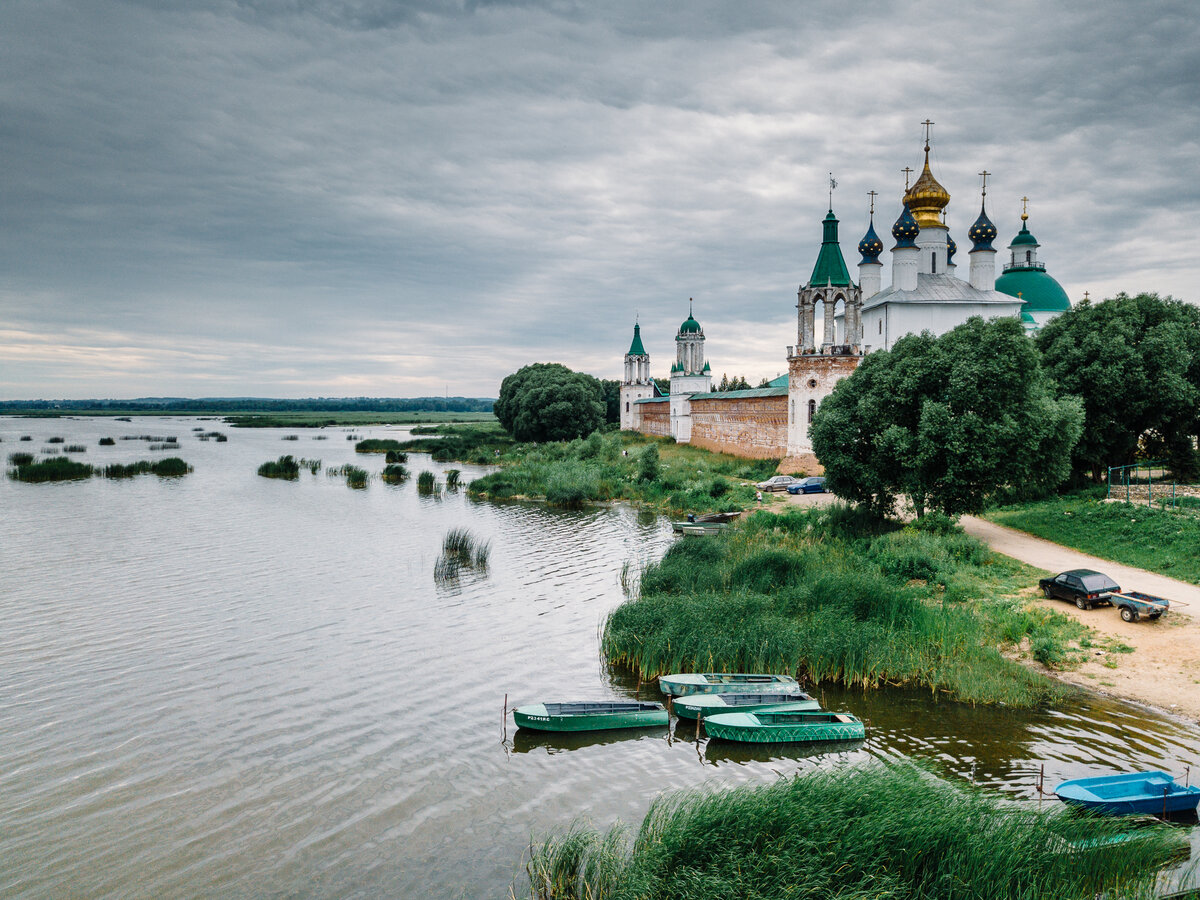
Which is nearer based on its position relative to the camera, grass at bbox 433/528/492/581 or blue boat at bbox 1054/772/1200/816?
blue boat at bbox 1054/772/1200/816

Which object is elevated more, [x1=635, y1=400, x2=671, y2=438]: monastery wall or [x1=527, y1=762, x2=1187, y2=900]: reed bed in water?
[x1=635, y1=400, x2=671, y2=438]: monastery wall

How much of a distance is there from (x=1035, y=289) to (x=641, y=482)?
1146 inches

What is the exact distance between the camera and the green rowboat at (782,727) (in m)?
11.9

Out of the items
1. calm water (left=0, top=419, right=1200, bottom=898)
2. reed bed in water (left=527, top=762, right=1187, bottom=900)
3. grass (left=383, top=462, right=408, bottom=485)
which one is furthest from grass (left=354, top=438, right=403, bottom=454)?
reed bed in water (left=527, top=762, right=1187, bottom=900)

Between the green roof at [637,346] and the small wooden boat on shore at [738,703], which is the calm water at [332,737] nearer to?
the small wooden boat on shore at [738,703]

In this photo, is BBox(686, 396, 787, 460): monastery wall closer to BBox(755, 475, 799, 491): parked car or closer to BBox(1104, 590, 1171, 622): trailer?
BBox(755, 475, 799, 491): parked car

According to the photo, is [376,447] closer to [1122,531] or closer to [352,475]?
[352,475]

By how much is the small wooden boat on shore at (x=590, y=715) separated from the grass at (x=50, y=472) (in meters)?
42.9

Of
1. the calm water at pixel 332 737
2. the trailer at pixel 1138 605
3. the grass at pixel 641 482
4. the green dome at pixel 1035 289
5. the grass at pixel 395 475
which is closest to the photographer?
the calm water at pixel 332 737

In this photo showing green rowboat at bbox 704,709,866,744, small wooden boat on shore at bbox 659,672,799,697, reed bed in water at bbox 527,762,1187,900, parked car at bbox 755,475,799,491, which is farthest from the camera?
parked car at bbox 755,475,799,491

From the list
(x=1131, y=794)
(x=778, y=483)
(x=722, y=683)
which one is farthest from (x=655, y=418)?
(x=1131, y=794)

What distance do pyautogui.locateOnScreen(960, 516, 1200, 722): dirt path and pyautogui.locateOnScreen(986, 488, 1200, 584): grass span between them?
2.52 feet

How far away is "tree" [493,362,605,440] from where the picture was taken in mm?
72625

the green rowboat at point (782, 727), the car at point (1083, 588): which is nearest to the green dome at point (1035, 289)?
the car at point (1083, 588)
